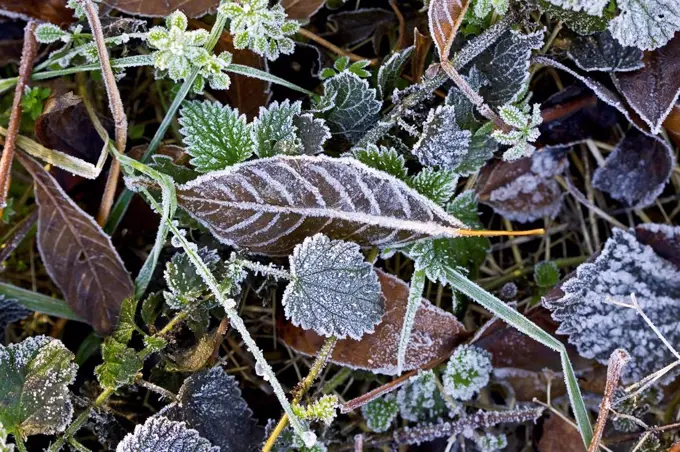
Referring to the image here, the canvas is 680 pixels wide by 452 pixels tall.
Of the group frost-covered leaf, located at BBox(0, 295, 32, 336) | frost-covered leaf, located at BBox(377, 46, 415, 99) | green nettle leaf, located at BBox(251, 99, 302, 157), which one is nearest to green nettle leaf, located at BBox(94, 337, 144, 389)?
frost-covered leaf, located at BBox(0, 295, 32, 336)

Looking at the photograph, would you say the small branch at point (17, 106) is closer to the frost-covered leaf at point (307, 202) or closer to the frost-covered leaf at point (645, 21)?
the frost-covered leaf at point (307, 202)

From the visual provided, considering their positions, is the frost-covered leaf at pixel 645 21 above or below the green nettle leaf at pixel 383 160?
above

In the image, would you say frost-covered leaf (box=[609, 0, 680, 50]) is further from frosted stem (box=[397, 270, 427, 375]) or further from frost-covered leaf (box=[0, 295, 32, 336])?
frost-covered leaf (box=[0, 295, 32, 336])

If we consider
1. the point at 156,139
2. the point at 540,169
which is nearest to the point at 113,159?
the point at 156,139

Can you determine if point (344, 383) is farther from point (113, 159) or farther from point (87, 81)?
point (87, 81)

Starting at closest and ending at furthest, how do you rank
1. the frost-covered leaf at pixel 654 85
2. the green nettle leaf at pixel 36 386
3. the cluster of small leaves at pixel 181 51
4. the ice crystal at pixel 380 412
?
the cluster of small leaves at pixel 181 51 < the green nettle leaf at pixel 36 386 < the frost-covered leaf at pixel 654 85 < the ice crystal at pixel 380 412

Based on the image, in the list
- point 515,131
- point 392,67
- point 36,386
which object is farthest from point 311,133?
point 36,386

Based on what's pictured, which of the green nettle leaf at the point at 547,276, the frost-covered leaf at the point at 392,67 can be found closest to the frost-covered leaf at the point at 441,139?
the frost-covered leaf at the point at 392,67
